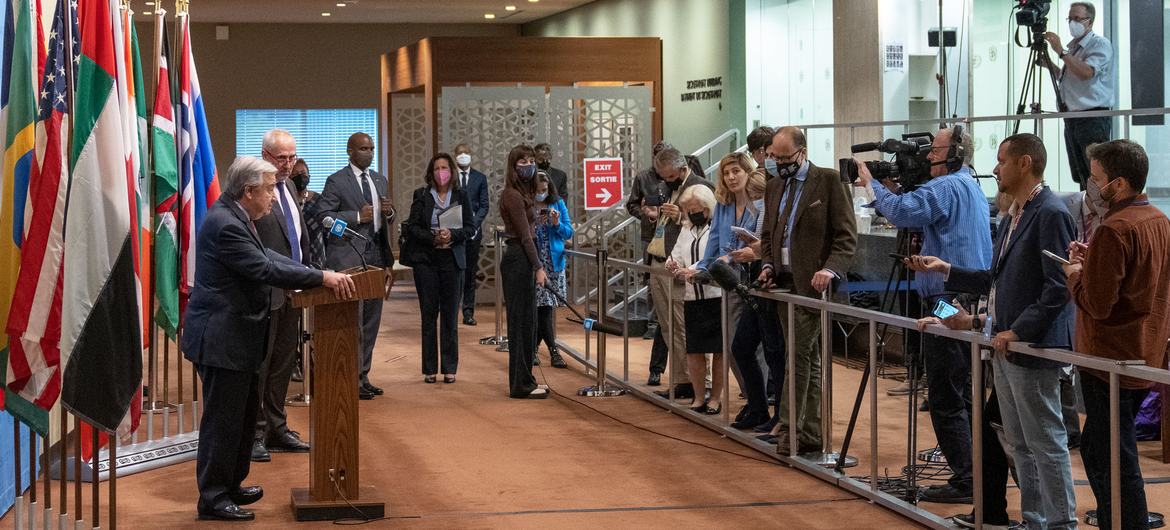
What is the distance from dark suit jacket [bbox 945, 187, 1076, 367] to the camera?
14.4 feet

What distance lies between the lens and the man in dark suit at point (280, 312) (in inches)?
239

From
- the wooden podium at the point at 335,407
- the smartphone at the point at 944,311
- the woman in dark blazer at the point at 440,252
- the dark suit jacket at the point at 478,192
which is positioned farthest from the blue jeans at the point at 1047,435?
the dark suit jacket at the point at 478,192

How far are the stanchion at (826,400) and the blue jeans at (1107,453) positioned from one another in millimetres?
1586

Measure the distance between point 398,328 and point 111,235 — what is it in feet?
26.2

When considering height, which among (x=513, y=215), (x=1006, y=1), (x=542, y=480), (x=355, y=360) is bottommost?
(x=542, y=480)

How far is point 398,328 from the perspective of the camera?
1232 cm

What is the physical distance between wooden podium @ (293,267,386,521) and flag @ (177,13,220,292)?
1.41 metres

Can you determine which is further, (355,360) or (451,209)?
(451,209)

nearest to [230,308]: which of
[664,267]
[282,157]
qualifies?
[282,157]

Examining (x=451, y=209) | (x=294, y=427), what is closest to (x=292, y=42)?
(x=451, y=209)

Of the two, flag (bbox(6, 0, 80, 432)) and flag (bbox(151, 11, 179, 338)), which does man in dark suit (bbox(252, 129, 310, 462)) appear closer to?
flag (bbox(151, 11, 179, 338))

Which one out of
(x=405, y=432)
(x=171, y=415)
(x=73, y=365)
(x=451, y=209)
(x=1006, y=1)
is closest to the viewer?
(x=73, y=365)

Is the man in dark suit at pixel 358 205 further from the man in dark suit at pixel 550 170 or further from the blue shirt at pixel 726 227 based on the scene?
the blue shirt at pixel 726 227

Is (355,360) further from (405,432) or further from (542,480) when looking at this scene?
(405,432)
